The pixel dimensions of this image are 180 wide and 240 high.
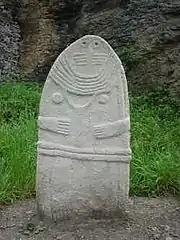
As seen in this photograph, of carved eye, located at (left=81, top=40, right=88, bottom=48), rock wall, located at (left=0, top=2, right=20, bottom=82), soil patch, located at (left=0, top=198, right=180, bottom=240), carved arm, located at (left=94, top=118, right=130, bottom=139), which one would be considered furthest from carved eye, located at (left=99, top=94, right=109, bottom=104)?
rock wall, located at (left=0, top=2, right=20, bottom=82)

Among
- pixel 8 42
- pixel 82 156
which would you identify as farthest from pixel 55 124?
pixel 8 42

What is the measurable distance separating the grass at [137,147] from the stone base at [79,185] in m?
0.66

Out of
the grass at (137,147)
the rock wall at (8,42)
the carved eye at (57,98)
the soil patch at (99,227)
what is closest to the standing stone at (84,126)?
the carved eye at (57,98)

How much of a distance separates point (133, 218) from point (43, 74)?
5828 mm

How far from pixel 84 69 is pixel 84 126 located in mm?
393

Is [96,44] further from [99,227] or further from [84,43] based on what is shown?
[99,227]

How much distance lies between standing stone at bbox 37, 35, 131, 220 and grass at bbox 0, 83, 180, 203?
747 mm

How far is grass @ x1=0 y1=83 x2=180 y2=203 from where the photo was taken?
427 centimetres

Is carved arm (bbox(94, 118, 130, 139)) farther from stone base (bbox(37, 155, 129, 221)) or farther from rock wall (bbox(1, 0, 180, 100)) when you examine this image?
rock wall (bbox(1, 0, 180, 100))

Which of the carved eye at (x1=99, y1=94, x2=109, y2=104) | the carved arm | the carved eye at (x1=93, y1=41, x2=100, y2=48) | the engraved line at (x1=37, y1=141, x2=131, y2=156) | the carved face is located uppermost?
the carved eye at (x1=93, y1=41, x2=100, y2=48)

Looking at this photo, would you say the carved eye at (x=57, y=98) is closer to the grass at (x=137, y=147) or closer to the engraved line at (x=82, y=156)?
Answer: the engraved line at (x=82, y=156)

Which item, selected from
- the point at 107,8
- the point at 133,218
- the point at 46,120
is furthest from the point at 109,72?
the point at 107,8

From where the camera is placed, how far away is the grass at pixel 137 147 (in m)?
4.27

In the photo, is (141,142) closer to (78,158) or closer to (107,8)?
(78,158)
